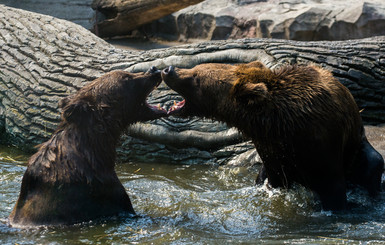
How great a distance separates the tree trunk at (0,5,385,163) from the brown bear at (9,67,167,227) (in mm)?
2236

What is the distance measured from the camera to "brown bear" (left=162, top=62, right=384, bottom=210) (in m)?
5.75

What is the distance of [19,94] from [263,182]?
4.46 metres

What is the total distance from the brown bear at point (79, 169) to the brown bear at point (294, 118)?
87 centimetres

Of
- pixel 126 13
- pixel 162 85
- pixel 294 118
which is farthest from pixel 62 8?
pixel 294 118

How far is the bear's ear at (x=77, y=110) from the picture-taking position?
18.7ft

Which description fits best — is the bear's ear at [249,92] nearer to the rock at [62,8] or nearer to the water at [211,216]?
Result: the water at [211,216]

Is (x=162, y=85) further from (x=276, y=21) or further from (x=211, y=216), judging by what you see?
(x=276, y=21)

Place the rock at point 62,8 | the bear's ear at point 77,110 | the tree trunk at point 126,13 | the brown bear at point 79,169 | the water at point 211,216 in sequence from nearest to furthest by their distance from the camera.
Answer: the water at point 211,216
the brown bear at point 79,169
the bear's ear at point 77,110
the tree trunk at point 126,13
the rock at point 62,8

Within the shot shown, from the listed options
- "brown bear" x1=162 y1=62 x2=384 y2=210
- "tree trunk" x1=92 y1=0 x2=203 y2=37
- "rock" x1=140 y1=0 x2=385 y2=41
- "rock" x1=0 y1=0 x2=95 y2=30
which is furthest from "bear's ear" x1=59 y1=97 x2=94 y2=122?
"rock" x1=0 y1=0 x2=95 y2=30

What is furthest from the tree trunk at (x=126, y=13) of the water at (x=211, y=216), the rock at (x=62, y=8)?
the water at (x=211, y=216)

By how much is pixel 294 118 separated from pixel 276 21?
918 cm

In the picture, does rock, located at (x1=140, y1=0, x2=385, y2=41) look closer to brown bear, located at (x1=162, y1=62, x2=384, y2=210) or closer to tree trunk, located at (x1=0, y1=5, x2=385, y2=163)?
tree trunk, located at (x1=0, y1=5, x2=385, y2=163)

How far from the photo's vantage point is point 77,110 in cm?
570

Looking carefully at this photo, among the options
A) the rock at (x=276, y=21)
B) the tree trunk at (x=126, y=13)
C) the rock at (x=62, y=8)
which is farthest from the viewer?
the rock at (x=62, y=8)
